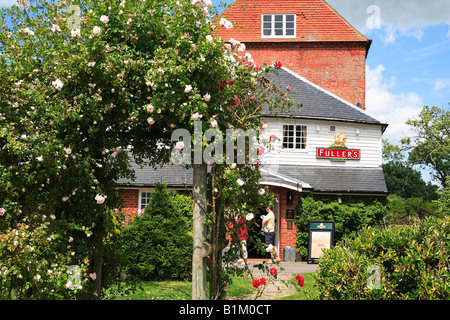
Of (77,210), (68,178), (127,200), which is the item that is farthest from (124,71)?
(127,200)

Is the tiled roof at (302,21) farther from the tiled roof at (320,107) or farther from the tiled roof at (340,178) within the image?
the tiled roof at (340,178)

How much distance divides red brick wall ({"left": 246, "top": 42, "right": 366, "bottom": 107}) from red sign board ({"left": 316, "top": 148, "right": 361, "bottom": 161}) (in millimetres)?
6113

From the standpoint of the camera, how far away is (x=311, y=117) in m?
19.4

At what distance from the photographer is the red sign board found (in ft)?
64.7

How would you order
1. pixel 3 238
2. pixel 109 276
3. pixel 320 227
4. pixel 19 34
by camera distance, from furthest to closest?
pixel 320 227 < pixel 109 276 < pixel 19 34 < pixel 3 238

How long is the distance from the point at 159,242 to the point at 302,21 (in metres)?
18.6

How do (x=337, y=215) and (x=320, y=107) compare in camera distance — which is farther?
(x=320, y=107)

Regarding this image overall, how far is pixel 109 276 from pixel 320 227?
10.6m

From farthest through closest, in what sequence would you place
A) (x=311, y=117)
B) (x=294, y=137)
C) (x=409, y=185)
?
(x=409, y=185) → (x=294, y=137) → (x=311, y=117)

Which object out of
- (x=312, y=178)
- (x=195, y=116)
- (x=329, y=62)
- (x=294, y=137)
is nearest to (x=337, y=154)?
(x=312, y=178)

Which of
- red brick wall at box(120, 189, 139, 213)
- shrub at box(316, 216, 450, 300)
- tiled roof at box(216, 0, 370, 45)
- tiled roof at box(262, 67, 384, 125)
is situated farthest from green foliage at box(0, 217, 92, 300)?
tiled roof at box(216, 0, 370, 45)

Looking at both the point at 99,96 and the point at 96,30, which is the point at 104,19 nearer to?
the point at 96,30

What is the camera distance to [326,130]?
19797 mm

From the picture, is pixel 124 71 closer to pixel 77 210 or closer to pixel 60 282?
pixel 77 210
